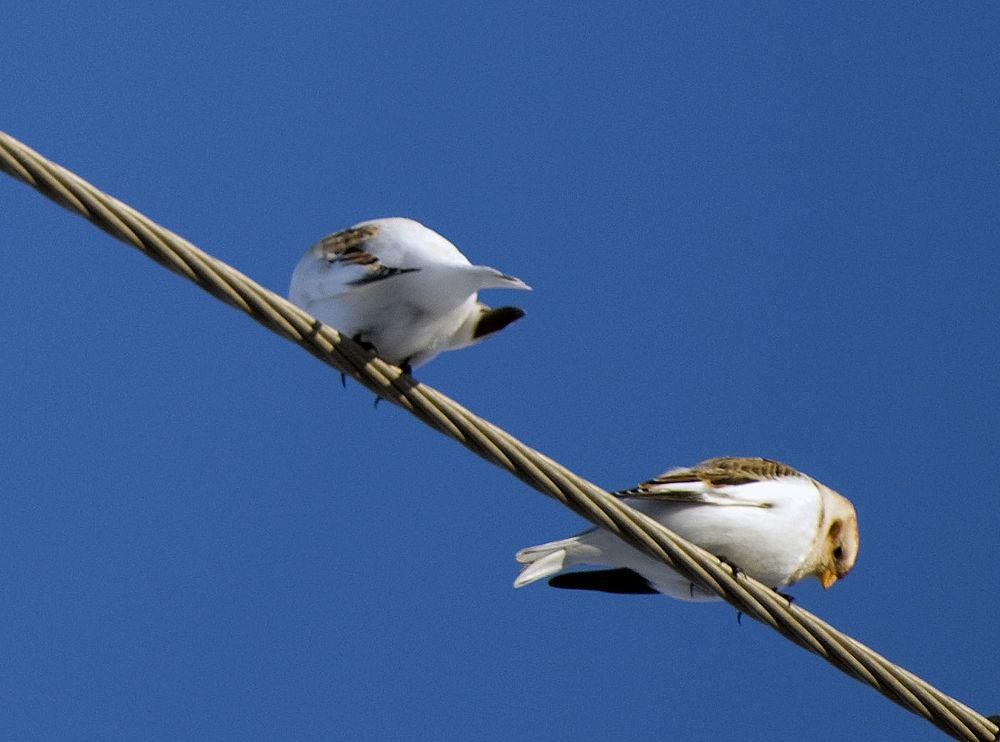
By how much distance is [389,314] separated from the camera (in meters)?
6.18

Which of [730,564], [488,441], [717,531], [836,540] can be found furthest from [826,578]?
[488,441]

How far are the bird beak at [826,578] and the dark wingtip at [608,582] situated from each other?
76 cm

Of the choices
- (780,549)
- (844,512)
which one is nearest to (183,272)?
(780,549)

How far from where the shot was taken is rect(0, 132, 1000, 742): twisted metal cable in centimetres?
438

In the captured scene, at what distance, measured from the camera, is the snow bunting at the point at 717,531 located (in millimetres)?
6285

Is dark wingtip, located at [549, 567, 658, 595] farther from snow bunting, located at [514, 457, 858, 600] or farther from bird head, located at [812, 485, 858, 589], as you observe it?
bird head, located at [812, 485, 858, 589]

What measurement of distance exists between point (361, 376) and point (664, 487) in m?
1.48

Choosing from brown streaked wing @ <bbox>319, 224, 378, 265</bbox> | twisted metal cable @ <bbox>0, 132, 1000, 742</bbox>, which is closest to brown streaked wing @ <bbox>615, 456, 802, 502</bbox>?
twisted metal cable @ <bbox>0, 132, 1000, 742</bbox>

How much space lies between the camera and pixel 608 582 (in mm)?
6609

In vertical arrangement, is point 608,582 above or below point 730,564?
below

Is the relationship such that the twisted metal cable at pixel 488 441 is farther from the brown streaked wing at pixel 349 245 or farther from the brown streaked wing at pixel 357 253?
the brown streaked wing at pixel 349 245

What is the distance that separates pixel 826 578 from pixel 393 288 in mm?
2120

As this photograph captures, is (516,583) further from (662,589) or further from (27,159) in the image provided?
(27,159)

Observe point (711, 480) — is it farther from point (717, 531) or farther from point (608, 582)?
point (608, 582)
